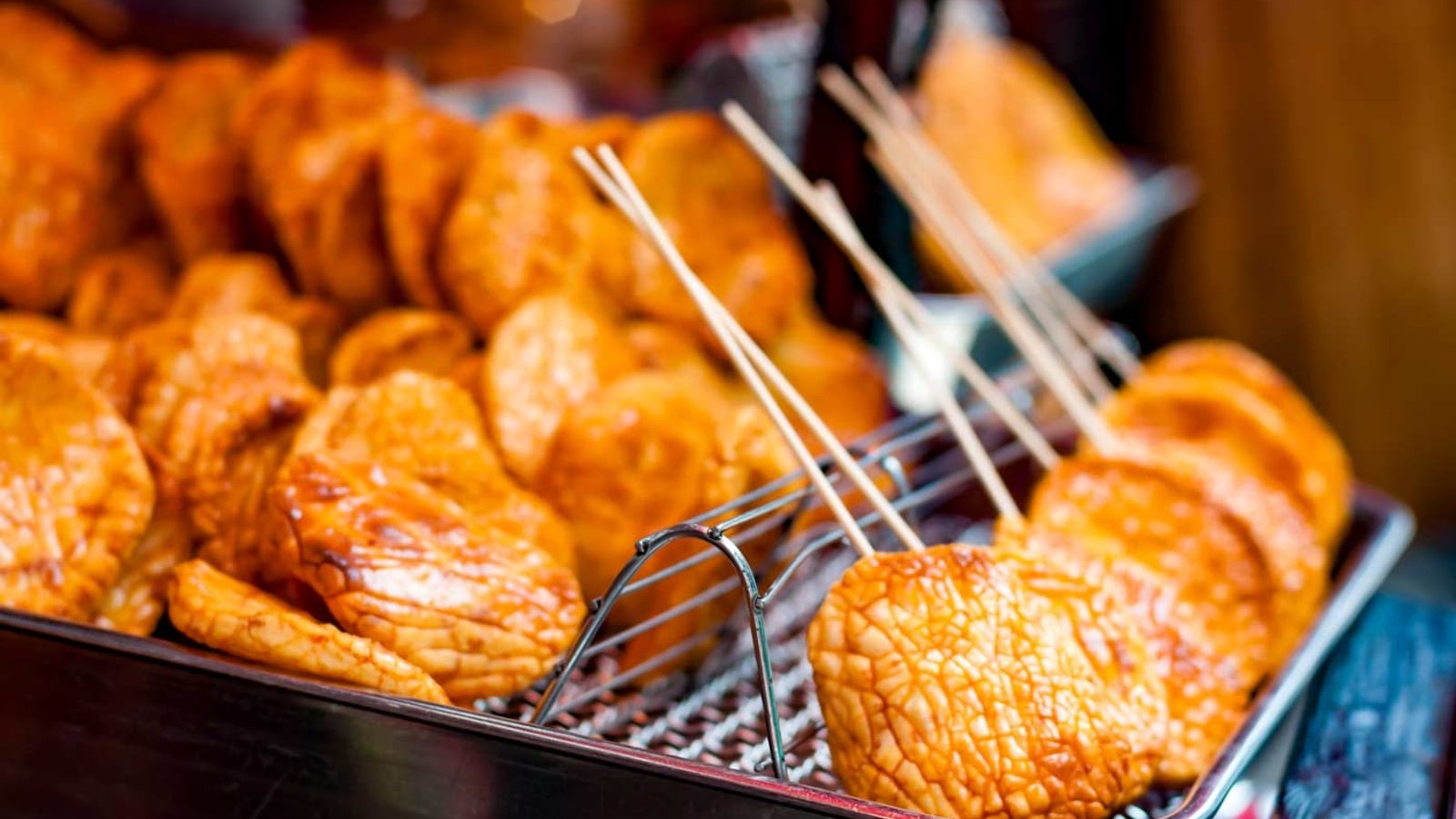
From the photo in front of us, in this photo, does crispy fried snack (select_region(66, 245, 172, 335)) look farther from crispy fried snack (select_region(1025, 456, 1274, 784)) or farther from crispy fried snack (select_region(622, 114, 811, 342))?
crispy fried snack (select_region(1025, 456, 1274, 784))

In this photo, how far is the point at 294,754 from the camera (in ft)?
3.58

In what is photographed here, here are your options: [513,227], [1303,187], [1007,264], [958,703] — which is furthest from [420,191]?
[1303,187]

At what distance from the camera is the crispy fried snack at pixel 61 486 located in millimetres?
1296

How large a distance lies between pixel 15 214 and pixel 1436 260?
4222 millimetres

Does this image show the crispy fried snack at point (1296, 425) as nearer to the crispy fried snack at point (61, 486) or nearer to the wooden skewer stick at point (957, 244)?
the wooden skewer stick at point (957, 244)

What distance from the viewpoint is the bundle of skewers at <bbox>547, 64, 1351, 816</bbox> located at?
1.11 meters

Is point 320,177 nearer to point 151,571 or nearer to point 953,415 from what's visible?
point 151,571

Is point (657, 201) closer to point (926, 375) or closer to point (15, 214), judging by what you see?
point (926, 375)

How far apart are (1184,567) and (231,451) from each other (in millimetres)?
1152

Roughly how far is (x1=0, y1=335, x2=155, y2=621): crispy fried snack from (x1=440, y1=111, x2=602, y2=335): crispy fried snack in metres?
0.55

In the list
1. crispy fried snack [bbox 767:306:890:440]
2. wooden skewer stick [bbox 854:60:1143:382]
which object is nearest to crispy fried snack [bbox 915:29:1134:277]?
wooden skewer stick [bbox 854:60:1143:382]

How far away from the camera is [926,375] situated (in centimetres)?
154

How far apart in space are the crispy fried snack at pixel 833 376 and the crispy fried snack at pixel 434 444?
0.60 metres

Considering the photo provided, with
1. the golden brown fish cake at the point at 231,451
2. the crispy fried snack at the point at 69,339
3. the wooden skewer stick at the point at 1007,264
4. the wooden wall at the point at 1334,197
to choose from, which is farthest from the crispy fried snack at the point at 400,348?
the wooden wall at the point at 1334,197
